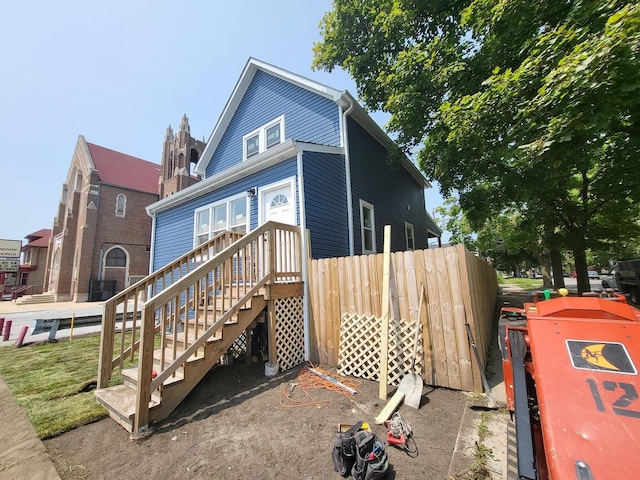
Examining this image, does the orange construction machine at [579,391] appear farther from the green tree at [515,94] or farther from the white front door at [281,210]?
the green tree at [515,94]

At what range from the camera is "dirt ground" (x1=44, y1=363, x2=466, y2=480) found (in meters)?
2.60

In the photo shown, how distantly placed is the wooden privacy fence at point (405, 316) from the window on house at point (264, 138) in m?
6.30

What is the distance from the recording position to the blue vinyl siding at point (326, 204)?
6664 mm

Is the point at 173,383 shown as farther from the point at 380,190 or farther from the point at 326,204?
the point at 380,190

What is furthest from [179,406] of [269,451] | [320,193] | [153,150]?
[153,150]

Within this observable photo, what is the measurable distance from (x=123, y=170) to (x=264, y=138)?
85.2ft

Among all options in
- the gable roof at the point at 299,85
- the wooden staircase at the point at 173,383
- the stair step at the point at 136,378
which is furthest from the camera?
the gable roof at the point at 299,85

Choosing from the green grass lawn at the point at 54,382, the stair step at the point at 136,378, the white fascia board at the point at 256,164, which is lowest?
the green grass lawn at the point at 54,382

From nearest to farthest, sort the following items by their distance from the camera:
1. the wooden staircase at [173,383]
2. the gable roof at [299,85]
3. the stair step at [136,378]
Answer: the wooden staircase at [173,383]
the stair step at [136,378]
the gable roof at [299,85]

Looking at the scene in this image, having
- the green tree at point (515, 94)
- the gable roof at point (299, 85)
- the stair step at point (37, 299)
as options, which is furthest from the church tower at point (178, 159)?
the green tree at point (515, 94)

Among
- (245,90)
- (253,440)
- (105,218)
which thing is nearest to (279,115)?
(245,90)

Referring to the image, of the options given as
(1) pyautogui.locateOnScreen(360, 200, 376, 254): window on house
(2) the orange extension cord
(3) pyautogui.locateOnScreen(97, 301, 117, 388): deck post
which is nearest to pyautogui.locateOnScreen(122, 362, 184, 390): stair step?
(3) pyautogui.locateOnScreen(97, 301, 117, 388): deck post

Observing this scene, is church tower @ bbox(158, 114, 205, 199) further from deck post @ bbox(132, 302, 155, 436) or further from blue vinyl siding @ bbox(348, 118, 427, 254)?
deck post @ bbox(132, 302, 155, 436)

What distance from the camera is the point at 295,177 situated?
6.63 m
